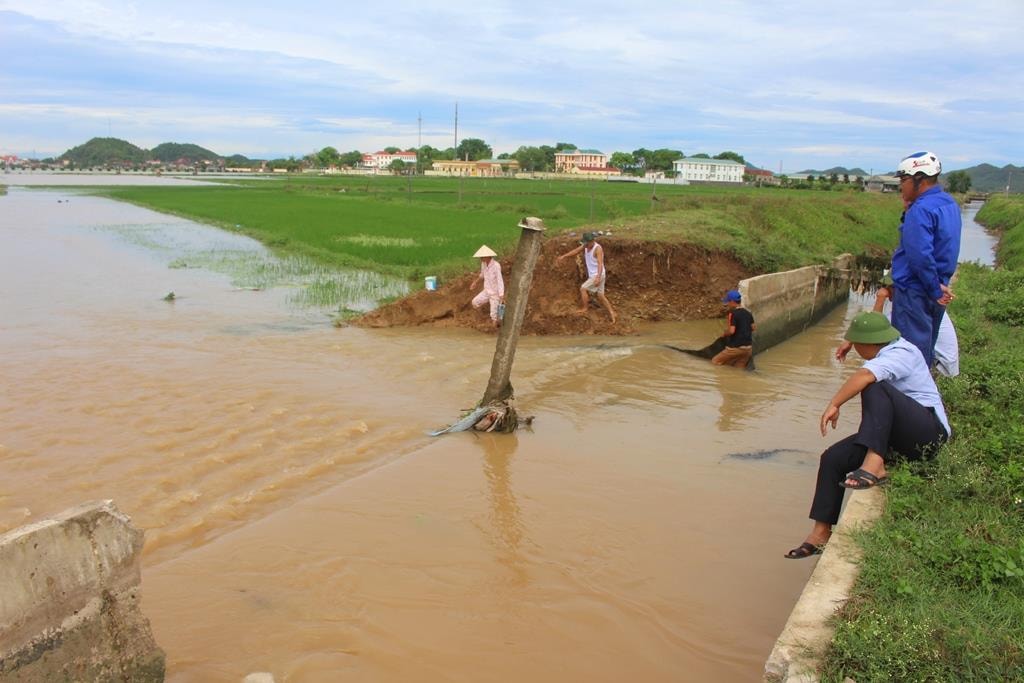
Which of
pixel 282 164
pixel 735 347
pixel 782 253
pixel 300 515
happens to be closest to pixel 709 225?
pixel 782 253

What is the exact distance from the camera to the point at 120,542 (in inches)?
116

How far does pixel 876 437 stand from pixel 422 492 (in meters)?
2.96

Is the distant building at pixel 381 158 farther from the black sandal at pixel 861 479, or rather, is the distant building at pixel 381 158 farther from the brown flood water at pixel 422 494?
the black sandal at pixel 861 479

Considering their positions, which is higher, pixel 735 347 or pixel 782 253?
pixel 782 253

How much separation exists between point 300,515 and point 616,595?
7.05ft

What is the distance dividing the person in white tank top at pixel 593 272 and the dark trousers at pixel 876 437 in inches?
291

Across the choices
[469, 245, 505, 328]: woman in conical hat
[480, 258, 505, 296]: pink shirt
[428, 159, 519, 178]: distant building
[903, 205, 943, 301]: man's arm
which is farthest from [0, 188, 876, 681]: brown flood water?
[428, 159, 519, 178]: distant building

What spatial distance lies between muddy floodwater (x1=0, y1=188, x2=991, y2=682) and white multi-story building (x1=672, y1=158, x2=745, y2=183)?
10602 cm

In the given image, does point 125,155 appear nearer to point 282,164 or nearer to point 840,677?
point 282,164

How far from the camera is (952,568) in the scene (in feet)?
10.9

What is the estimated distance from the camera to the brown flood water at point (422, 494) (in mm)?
3811

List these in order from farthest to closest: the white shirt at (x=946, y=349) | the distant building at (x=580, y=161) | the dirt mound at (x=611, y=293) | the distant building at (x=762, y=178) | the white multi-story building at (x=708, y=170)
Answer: the distant building at (x=580, y=161)
the white multi-story building at (x=708, y=170)
the distant building at (x=762, y=178)
the dirt mound at (x=611, y=293)
the white shirt at (x=946, y=349)

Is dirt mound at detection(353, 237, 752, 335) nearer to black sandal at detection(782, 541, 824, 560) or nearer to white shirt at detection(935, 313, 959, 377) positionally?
white shirt at detection(935, 313, 959, 377)

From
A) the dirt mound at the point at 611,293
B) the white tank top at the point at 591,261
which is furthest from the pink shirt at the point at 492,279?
the white tank top at the point at 591,261
